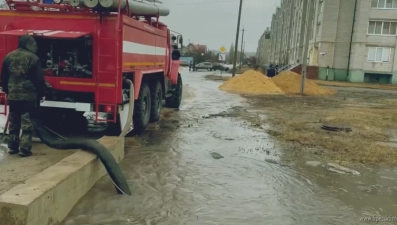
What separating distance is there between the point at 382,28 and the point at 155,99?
1486 inches

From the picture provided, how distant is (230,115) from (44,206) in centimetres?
981

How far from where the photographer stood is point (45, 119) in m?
8.84

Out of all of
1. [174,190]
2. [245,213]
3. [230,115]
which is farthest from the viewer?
[230,115]

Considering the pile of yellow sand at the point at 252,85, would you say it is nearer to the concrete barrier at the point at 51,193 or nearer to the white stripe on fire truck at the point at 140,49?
the white stripe on fire truck at the point at 140,49

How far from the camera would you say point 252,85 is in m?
25.8

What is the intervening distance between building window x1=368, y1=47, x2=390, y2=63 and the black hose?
135 feet

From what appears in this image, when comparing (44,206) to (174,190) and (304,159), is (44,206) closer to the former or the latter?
(174,190)

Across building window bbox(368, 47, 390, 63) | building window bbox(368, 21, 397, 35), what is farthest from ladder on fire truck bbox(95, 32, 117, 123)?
building window bbox(368, 21, 397, 35)

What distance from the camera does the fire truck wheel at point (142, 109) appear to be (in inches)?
361

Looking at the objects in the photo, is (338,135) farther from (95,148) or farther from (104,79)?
(95,148)

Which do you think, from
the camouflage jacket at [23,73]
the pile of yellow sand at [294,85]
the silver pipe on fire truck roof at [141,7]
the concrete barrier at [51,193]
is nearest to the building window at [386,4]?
Answer: the pile of yellow sand at [294,85]

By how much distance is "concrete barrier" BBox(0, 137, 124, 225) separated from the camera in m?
3.71

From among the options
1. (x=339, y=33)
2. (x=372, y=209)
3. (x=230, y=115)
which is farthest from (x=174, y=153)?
(x=339, y=33)

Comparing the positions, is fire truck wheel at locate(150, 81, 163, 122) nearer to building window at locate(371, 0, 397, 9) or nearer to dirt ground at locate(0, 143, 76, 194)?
dirt ground at locate(0, 143, 76, 194)
